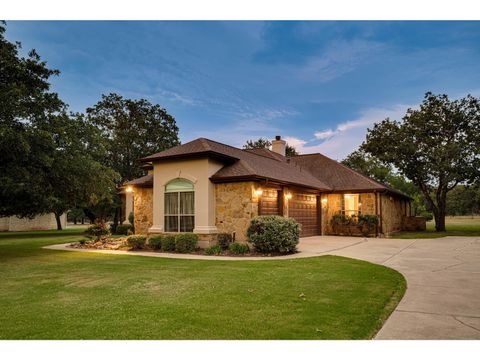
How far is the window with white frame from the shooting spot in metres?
20.4

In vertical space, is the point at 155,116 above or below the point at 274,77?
above

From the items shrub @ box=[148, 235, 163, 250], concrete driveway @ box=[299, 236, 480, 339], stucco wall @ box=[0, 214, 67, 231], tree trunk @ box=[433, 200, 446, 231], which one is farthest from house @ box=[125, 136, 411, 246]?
stucco wall @ box=[0, 214, 67, 231]

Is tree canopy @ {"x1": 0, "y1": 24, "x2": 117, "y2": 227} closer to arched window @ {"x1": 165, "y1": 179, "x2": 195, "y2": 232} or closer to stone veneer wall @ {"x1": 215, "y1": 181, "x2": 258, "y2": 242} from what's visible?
arched window @ {"x1": 165, "y1": 179, "x2": 195, "y2": 232}

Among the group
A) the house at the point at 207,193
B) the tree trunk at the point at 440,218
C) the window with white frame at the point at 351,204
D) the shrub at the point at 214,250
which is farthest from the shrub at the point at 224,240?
the tree trunk at the point at 440,218

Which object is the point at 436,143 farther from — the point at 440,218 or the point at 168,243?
the point at 168,243

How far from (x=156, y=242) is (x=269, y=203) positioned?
16.3ft

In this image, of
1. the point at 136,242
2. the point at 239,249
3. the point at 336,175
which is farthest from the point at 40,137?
the point at 336,175

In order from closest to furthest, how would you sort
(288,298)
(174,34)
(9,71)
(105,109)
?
(288,298) → (174,34) → (9,71) → (105,109)

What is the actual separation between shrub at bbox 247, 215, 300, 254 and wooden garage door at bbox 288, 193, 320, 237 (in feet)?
16.4

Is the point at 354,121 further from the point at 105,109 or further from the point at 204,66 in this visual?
the point at 105,109
